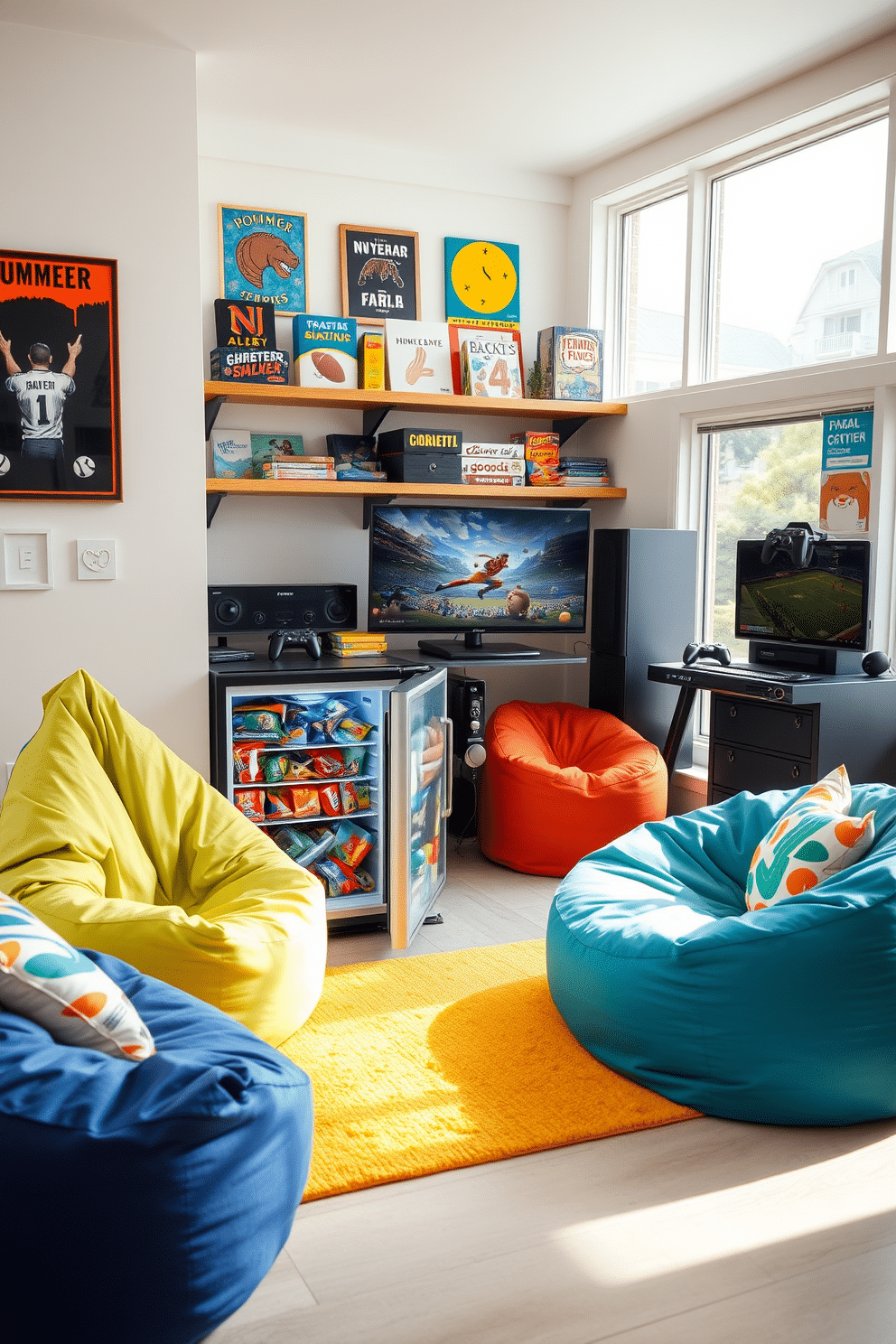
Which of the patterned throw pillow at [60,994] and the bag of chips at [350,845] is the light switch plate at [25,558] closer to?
the bag of chips at [350,845]

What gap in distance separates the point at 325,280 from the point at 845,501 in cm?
221

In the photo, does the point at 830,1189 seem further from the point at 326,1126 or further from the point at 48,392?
the point at 48,392

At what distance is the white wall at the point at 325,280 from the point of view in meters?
4.33

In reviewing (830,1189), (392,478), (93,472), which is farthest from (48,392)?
(830,1189)

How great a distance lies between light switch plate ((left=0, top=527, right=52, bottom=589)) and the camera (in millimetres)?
3434

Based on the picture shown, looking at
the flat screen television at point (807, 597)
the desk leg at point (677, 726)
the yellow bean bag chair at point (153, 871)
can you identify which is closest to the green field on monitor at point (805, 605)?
the flat screen television at point (807, 597)

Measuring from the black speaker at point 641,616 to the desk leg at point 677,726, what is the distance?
14cm

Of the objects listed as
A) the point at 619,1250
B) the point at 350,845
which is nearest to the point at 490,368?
the point at 350,845

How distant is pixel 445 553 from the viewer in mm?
4344

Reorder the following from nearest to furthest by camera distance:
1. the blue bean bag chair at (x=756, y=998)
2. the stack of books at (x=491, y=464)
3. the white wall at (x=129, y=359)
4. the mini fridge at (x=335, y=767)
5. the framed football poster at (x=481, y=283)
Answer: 1. the blue bean bag chair at (x=756, y=998)
2. the white wall at (x=129, y=359)
3. the mini fridge at (x=335, y=767)
4. the stack of books at (x=491, y=464)
5. the framed football poster at (x=481, y=283)

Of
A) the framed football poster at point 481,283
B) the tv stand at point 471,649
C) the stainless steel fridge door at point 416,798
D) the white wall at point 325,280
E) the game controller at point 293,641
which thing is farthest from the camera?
the framed football poster at point 481,283

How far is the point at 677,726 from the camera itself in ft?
14.3

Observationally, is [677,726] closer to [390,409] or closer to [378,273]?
[390,409]

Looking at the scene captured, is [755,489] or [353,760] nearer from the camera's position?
[353,760]
